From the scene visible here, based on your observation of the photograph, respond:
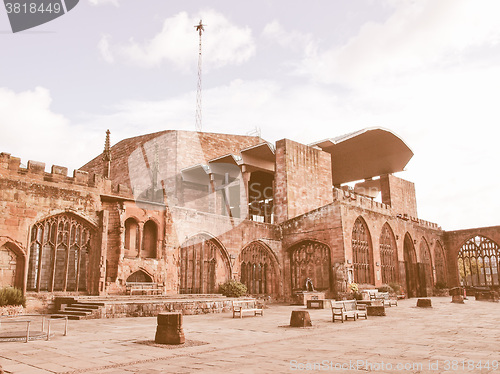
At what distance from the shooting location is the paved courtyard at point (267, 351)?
5.29m

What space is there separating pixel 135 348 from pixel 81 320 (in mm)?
6137

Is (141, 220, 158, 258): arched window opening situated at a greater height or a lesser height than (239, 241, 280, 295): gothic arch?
greater

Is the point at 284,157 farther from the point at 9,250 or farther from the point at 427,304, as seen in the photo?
the point at 9,250

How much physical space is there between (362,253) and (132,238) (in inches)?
520

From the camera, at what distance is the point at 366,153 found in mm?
33562

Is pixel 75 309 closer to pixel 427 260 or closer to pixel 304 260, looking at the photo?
pixel 304 260

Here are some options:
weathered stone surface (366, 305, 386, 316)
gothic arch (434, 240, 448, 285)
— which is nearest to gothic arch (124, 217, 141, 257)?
weathered stone surface (366, 305, 386, 316)

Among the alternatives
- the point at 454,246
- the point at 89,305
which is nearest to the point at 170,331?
the point at 89,305

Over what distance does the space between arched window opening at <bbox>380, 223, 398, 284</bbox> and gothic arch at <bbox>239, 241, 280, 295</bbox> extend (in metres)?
7.15

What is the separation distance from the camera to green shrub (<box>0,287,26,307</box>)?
13070 mm

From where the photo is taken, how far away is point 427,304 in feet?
56.2

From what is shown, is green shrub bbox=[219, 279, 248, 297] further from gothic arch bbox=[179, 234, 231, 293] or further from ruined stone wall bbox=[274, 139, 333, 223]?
ruined stone wall bbox=[274, 139, 333, 223]

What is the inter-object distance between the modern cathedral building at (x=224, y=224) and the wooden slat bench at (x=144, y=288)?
276 millimetres

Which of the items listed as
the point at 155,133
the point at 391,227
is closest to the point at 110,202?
the point at 391,227
